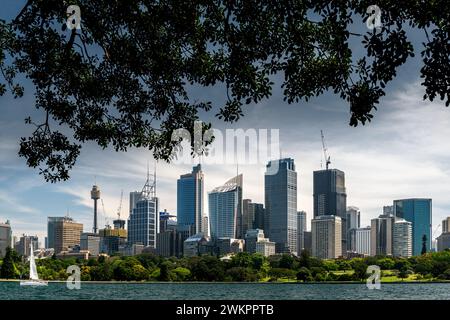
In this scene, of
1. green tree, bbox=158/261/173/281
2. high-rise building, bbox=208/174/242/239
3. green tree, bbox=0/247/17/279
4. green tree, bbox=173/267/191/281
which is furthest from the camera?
high-rise building, bbox=208/174/242/239

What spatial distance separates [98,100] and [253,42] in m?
4.13

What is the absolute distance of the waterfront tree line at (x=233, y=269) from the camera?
109125 millimetres

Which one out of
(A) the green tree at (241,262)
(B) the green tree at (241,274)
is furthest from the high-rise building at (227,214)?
(B) the green tree at (241,274)

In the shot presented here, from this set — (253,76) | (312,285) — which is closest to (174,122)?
(253,76)

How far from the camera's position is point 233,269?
115 meters

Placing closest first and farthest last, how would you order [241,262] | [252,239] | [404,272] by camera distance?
[241,262] < [404,272] < [252,239]

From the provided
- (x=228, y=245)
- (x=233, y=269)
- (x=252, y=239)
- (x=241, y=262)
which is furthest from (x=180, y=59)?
(x=252, y=239)

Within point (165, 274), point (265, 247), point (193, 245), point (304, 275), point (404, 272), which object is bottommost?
point (404, 272)

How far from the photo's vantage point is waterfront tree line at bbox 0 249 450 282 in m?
109

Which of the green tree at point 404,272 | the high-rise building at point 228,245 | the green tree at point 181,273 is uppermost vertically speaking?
the high-rise building at point 228,245

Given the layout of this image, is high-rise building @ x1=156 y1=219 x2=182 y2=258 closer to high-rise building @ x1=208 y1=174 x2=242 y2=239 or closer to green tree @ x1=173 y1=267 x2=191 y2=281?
high-rise building @ x1=208 y1=174 x2=242 y2=239

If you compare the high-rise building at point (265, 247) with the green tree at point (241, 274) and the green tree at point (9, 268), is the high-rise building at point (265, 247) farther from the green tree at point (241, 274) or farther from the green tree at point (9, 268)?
the green tree at point (9, 268)

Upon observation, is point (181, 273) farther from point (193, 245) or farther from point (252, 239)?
point (252, 239)

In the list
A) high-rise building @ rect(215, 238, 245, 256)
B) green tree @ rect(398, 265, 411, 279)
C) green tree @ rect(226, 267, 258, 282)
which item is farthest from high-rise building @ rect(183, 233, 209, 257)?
green tree @ rect(398, 265, 411, 279)
